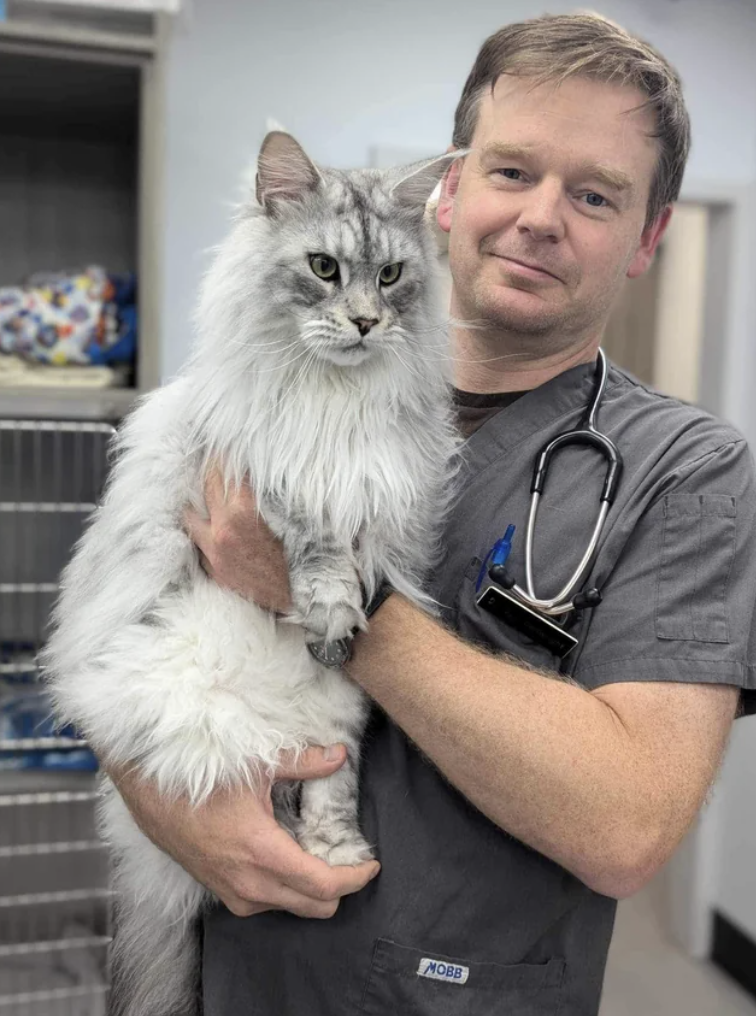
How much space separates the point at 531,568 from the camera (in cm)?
101

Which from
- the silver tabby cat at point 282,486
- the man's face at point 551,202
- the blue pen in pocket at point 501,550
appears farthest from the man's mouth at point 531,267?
the blue pen in pocket at point 501,550

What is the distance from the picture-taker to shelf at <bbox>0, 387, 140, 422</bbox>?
67.5 inches

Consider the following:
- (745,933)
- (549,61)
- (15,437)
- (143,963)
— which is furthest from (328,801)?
(745,933)

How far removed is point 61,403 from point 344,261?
3.04 ft

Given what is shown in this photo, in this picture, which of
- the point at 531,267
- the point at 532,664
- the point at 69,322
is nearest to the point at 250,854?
the point at 532,664

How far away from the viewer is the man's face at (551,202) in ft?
3.55

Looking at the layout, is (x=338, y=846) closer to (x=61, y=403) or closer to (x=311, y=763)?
(x=311, y=763)

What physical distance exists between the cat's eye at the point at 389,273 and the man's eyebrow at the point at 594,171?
214mm

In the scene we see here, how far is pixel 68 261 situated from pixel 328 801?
175 centimetres

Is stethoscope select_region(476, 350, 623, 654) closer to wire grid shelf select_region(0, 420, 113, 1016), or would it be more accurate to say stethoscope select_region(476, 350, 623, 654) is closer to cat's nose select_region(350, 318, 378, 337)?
cat's nose select_region(350, 318, 378, 337)

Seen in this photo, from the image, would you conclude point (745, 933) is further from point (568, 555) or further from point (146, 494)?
point (146, 494)

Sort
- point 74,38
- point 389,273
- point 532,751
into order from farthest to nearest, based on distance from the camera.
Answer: point 74,38 → point 389,273 → point 532,751

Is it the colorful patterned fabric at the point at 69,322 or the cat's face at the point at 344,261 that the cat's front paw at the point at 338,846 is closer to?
the cat's face at the point at 344,261

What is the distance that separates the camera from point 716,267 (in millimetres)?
2842
